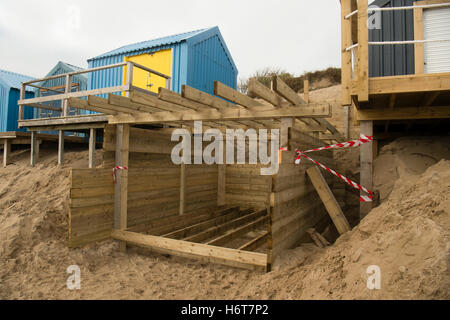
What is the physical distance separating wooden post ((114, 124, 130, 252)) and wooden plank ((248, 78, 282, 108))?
3.18m

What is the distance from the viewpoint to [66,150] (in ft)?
33.9

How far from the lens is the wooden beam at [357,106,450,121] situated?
16.9 ft

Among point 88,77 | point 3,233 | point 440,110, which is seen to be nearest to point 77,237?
point 3,233

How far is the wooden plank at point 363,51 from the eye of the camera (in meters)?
4.32

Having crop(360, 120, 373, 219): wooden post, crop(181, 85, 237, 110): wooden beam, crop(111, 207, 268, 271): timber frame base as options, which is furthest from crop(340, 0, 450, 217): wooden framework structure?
crop(111, 207, 268, 271): timber frame base

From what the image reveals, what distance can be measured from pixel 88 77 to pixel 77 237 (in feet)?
27.5

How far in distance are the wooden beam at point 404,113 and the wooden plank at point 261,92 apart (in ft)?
6.87

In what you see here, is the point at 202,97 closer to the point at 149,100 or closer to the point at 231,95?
the point at 231,95

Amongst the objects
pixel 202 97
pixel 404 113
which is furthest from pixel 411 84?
pixel 202 97

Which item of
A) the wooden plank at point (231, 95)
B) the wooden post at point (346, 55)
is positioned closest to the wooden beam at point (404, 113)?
the wooden post at point (346, 55)

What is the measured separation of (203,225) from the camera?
21.7ft

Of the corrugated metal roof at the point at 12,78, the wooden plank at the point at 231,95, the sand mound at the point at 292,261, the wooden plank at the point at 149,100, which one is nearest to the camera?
the sand mound at the point at 292,261

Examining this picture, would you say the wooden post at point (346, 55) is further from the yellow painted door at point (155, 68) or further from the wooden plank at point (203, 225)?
the yellow painted door at point (155, 68)
